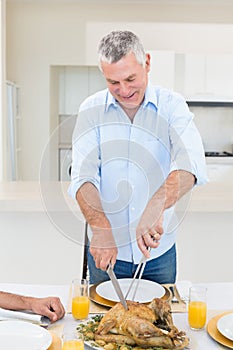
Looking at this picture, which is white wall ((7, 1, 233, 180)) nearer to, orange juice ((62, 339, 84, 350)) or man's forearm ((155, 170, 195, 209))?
man's forearm ((155, 170, 195, 209))

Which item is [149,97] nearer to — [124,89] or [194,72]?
[124,89]

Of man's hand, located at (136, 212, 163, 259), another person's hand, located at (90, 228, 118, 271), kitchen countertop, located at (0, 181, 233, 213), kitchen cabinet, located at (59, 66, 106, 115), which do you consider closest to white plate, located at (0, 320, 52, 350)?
another person's hand, located at (90, 228, 118, 271)

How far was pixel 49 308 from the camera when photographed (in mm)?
1477

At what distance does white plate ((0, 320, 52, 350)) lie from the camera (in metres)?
1.29

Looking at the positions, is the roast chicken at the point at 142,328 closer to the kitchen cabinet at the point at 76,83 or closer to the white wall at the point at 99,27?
the white wall at the point at 99,27

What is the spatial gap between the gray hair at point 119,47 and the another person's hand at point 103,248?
0.50 metres

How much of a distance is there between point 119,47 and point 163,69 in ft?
13.0

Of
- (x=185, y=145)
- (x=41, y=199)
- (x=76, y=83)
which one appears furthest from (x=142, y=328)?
(x=76, y=83)

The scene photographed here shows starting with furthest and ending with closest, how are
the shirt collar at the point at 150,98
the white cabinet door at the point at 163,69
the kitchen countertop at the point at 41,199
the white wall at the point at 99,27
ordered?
the white wall at the point at 99,27 → the white cabinet door at the point at 163,69 → the kitchen countertop at the point at 41,199 → the shirt collar at the point at 150,98

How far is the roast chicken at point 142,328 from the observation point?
1226mm

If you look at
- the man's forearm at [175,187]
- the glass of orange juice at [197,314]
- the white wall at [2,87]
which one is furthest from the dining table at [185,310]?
the white wall at [2,87]

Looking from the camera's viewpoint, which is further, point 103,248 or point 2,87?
point 2,87

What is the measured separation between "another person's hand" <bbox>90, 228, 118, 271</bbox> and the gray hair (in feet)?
1.64

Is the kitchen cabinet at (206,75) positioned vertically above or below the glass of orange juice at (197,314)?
above
